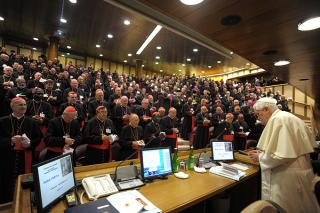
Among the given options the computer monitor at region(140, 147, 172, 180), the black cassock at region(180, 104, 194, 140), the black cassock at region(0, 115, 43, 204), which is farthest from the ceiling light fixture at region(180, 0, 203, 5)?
the black cassock at region(180, 104, 194, 140)

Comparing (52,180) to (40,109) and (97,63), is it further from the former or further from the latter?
(97,63)

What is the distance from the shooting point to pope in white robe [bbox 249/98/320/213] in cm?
203

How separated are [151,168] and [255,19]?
7.85ft

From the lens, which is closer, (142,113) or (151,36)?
(142,113)

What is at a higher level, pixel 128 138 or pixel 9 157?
pixel 128 138

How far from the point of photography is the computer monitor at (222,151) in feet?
9.89

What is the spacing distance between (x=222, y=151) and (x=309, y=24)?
2.24 metres

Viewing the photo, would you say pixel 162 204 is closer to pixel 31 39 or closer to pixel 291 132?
pixel 291 132

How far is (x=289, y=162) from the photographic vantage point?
2115 mm

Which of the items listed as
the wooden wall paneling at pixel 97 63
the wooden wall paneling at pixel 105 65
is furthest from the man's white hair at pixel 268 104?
the wooden wall paneling at pixel 105 65

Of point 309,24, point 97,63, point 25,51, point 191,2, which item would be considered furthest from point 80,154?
point 97,63

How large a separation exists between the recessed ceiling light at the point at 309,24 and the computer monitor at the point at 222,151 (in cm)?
205

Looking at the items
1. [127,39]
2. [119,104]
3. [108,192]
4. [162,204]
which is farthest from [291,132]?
[127,39]

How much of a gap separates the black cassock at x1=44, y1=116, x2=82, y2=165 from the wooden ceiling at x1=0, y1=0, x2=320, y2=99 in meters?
2.85
